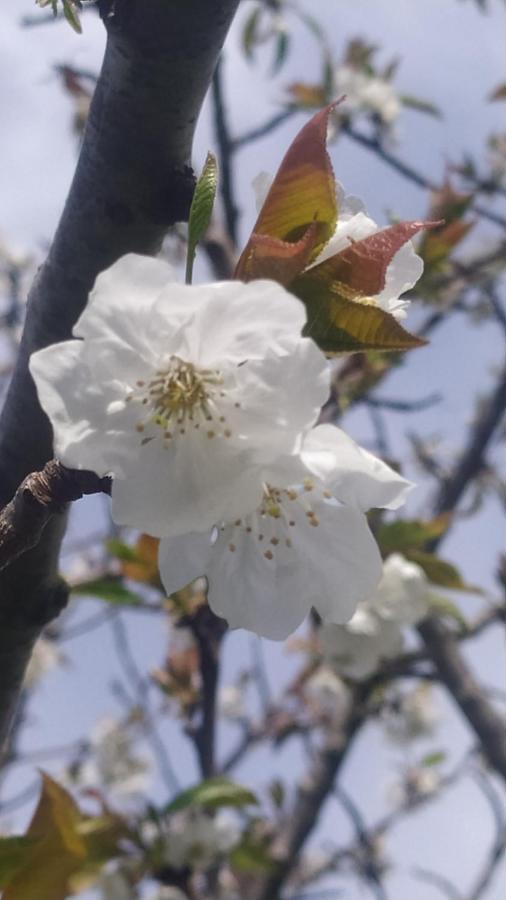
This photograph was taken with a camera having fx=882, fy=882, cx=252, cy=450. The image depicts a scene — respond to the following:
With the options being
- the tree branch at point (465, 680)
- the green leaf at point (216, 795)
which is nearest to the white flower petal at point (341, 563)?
the green leaf at point (216, 795)

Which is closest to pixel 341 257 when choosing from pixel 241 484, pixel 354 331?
pixel 354 331

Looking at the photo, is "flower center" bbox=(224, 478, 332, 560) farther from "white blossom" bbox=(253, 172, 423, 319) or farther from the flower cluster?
"white blossom" bbox=(253, 172, 423, 319)

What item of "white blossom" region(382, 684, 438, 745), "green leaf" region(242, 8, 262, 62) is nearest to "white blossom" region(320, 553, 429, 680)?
"green leaf" region(242, 8, 262, 62)

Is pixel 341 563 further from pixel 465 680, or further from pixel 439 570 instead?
pixel 465 680

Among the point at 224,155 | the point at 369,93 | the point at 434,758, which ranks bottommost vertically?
the point at 434,758

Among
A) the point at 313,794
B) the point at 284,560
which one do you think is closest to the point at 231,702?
the point at 313,794

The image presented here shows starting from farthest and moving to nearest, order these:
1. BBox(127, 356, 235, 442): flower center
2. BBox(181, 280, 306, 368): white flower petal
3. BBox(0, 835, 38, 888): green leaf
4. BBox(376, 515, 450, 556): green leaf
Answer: BBox(376, 515, 450, 556): green leaf, BBox(0, 835, 38, 888): green leaf, BBox(127, 356, 235, 442): flower center, BBox(181, 280, 306, 368): white flower petal
